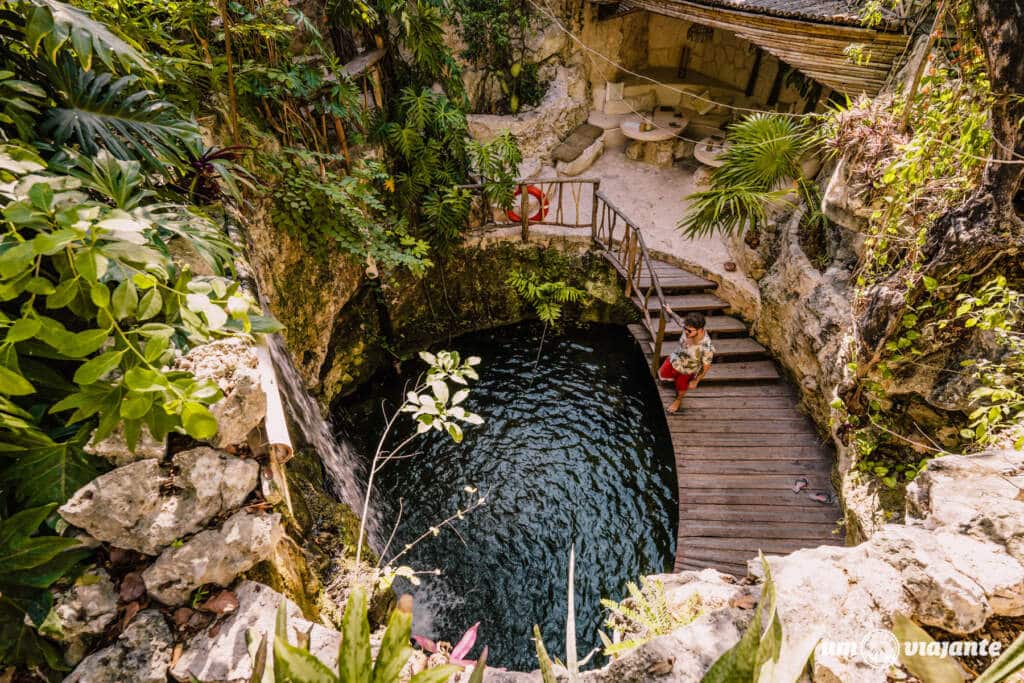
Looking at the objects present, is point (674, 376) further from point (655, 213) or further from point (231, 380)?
point (231, 380)

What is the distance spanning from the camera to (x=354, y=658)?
1521 millimetres

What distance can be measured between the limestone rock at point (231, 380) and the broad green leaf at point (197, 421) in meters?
0.53

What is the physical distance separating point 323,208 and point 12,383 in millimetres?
4361

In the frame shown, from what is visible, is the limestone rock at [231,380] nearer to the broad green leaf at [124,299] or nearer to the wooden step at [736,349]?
the broad green leaf at [124,299]

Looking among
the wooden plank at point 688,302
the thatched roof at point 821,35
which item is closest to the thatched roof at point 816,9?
the thatched roof at point 821,35

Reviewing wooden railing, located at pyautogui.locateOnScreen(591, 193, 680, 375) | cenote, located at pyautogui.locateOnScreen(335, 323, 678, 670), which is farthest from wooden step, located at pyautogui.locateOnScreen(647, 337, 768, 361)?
cenote, located at pyautogui.locateOnScreen(335, 323, 678, 670)

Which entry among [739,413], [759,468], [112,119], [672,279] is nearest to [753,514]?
[759,468]

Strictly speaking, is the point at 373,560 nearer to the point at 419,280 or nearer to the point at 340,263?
the point at 340,263

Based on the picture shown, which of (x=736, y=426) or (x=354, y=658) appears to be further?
(x=736, y=426)

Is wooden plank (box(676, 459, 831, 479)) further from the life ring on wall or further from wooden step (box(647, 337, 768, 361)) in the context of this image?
the life ring on wall

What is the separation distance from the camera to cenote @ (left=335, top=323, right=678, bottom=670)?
5.48m

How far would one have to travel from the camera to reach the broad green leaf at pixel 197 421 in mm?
1465

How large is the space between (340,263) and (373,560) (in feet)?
12.9

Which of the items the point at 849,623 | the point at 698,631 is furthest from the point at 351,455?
the point at 849,623
